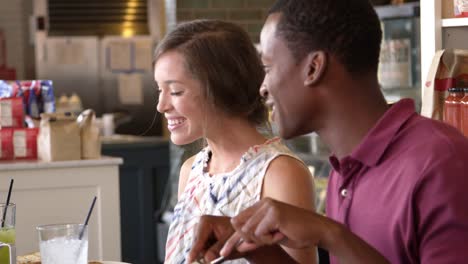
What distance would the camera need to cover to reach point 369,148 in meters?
1.46

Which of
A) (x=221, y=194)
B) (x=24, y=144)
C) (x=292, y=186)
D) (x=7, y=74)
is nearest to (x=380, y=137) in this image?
(x=292, y=186)

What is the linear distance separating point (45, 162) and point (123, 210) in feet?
8.00

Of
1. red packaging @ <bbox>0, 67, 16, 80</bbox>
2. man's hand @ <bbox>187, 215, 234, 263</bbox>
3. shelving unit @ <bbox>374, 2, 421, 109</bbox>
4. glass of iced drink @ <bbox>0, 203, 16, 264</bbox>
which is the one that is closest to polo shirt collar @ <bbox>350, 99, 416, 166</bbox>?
man's hand @ <bbox>187, 215, 234, 263</bbox>

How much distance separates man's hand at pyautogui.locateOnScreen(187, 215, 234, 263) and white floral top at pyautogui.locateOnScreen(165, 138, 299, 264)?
0.65m

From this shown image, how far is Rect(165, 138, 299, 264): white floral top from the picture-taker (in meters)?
2.14

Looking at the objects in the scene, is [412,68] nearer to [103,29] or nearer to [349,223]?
[349,223]

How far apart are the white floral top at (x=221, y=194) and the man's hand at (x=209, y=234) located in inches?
25.4

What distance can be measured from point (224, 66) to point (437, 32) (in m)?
1.01

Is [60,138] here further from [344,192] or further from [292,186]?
[344,192]

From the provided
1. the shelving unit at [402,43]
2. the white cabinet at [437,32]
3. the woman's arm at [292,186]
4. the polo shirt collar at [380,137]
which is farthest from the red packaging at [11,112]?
the polo shirt collar at [380,137]

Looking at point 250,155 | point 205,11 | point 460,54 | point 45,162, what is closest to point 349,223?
point 250,155

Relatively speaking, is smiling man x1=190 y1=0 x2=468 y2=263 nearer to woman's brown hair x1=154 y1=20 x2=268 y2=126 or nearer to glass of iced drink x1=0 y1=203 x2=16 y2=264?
woman's brown hair x1=154 y1=20 x2=268 y2=126

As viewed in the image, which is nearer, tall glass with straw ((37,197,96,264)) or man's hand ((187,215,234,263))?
man's hand ((187,215,234,263))

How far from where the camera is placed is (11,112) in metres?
4.21
